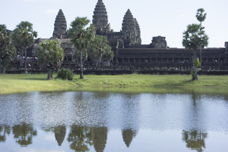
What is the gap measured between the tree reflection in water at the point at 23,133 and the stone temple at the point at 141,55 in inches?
2678

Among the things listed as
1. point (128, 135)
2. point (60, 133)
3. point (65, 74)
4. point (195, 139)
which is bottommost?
point (195, 139)

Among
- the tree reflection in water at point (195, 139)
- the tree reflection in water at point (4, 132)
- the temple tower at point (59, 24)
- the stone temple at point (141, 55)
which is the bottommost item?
the tree reflection in water at point (195, 139)

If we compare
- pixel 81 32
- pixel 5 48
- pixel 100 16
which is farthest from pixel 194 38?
pixel 100 16

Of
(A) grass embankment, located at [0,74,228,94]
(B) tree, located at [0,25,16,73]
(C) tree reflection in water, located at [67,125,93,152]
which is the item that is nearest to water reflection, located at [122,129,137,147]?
(C) tree reflection in water, located at [67,125,93,152]

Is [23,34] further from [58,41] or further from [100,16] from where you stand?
[100,16]

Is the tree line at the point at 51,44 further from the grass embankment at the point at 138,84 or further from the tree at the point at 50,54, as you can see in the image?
the grass embankment at the point at 138,84

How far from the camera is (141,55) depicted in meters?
140

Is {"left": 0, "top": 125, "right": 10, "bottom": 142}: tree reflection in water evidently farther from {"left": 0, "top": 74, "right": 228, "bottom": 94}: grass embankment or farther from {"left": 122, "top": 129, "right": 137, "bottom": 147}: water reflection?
{"left": 0, "top": 74, "right": 228, "bottom": 94}: grass embankment

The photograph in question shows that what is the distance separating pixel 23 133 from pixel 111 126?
24.8 feet

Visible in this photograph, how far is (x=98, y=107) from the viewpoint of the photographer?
160 ft

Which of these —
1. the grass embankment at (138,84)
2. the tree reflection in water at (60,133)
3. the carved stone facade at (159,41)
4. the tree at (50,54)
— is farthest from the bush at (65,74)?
the carved stone facade at (159,41)

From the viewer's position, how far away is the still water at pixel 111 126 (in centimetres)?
2856

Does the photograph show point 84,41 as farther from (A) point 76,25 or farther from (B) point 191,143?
(B) point 191,143

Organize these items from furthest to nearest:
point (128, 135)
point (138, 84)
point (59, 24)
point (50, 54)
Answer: point (59, 24)
point (138, 84)
point (50, 54)
point (128, 135)
